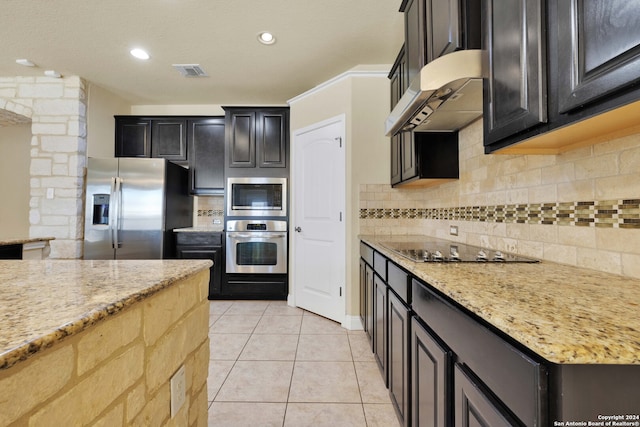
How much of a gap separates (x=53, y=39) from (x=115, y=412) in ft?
11.5

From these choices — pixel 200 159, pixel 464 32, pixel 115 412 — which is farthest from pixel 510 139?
pixel 200 159

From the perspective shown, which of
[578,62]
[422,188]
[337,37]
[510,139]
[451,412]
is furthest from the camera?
[422,188]

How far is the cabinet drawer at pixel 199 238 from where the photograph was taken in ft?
11.5

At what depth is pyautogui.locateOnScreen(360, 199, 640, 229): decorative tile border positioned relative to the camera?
97cm

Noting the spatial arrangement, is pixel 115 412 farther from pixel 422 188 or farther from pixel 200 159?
pixel 200 159

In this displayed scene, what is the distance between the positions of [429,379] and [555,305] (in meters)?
0.53

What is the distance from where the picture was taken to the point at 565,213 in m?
1.21

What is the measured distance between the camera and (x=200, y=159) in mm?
3848

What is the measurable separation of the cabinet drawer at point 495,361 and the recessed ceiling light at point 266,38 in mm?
2538

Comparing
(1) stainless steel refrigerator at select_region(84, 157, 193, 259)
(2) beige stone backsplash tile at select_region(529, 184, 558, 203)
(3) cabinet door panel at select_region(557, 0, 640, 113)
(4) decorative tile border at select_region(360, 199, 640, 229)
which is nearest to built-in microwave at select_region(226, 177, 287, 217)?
(1) stainless steel refrigerator at select_region(84, 157, 193, 259)

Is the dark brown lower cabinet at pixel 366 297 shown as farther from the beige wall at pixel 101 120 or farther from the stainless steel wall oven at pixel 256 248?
the beige wall at pixel 101 120

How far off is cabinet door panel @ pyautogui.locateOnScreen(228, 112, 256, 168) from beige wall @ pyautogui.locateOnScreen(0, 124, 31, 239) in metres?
2.74

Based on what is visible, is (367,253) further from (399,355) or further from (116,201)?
(116,201)

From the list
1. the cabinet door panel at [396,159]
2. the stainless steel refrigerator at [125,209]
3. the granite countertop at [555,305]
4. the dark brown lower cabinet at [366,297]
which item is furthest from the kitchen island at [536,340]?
the stainless steel refrigerator at [125,209]
